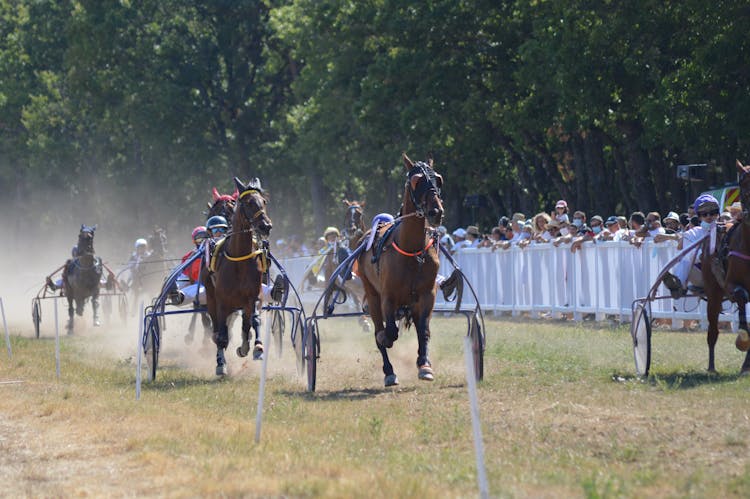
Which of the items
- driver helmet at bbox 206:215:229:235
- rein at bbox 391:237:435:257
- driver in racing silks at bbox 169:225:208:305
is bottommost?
driver in racing silks at bbox 169:225:208:305

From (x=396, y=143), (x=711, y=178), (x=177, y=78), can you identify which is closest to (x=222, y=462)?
(x=711, y=178)

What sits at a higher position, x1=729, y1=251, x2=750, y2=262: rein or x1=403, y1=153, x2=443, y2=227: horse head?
x1=403, y1=153, x2=443, y2=227: horse head

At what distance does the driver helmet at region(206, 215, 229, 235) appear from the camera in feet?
59.0

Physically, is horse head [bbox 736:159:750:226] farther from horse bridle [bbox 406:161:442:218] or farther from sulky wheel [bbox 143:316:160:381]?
sulky wheel [bbox 143:316:160:381]

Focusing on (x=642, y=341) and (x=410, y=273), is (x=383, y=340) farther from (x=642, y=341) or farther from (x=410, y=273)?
(x=642, y=341)

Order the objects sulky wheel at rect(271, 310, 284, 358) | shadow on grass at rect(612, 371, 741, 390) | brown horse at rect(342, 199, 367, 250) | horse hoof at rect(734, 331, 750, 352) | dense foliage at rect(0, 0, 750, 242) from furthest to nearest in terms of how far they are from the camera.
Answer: dense foliage at rect(0, 0, 750, 242) → brown horse at rect(342, 199, 367, 250) → sulky wheel at rect(271, 310, 284, 358) → horse hoof at rect(734, 331, 750, 352) → shadow on grass at rect(612, 371, 741, 390)

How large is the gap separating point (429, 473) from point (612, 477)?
4.22 feet

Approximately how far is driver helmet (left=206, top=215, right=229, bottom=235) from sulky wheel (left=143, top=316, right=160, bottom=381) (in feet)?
5.72

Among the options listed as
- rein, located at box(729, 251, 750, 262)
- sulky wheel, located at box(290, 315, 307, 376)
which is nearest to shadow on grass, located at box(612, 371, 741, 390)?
rein, located at box(729, 251, 750, 262)

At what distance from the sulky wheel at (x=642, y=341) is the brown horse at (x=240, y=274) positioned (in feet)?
15.3

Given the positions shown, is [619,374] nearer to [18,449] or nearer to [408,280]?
[408,280]

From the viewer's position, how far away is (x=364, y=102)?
131 feet

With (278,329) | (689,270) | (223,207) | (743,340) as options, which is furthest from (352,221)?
(743,340)

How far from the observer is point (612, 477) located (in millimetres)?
8109
